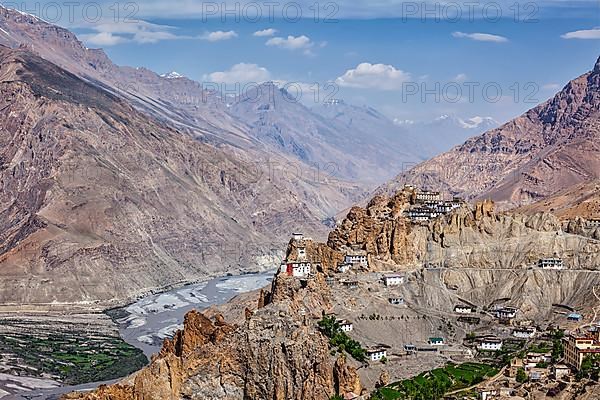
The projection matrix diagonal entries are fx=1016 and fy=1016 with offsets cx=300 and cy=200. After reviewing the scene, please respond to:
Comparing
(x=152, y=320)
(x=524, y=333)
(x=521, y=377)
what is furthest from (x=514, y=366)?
(x=152, y=320)

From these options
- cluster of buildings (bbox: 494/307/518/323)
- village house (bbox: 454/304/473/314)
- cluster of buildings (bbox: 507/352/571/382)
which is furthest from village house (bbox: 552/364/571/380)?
village house (bbox: 454/304/473/314)

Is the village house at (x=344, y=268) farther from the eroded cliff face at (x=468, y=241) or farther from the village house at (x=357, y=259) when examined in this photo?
the eroded cliff face at (x=468, y=241)

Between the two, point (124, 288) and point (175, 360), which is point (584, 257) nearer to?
point (175, 360)

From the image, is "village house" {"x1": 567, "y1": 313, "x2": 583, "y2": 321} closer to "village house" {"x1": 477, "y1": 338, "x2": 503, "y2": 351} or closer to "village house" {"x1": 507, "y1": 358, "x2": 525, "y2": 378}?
"village house" {"x1": 477, "y1": 338, "x2": 503, "y2": 351}

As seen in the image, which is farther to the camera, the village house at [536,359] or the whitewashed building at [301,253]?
the whitewashed building at [301,253]

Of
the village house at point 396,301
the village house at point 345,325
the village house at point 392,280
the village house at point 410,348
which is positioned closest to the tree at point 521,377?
the village house at point 410,348

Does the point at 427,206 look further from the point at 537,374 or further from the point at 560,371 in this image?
the point at 560,371
